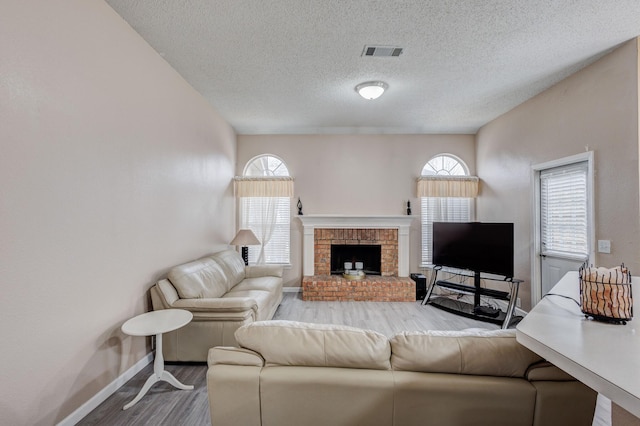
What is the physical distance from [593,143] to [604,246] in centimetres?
107

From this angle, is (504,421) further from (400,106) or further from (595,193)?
(400,106)

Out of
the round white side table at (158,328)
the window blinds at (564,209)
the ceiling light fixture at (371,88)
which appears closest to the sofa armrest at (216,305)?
the round white side table at (158,328)

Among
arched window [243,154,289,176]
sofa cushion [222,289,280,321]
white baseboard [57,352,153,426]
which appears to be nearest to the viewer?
white baseboard [57,352,153,426]

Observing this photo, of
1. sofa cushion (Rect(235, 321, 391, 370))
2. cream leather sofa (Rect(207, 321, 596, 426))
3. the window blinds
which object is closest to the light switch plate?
the window blinds

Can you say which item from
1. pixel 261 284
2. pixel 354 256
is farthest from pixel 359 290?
pixel 261 284

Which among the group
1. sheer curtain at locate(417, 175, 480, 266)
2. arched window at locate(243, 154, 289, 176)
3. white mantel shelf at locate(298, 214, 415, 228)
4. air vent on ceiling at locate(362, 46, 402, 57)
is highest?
air vent on ceiling at locate(362, 46, 402, 57)

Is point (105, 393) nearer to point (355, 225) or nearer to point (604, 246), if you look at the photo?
point (355, 225)

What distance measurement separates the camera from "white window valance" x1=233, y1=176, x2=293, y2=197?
17.2ft

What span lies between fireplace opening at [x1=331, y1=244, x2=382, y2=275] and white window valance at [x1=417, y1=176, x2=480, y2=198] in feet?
4.68

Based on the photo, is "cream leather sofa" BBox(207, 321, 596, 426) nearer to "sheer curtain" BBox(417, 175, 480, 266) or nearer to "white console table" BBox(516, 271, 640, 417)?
"white console table" BBox(516, 271, 640, 417)

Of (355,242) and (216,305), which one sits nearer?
(216,305)

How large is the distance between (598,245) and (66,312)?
461 cm

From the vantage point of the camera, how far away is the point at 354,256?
5.37 meters

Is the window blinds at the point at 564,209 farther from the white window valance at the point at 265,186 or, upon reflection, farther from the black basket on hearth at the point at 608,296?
the white window valance at the point at 265,186
